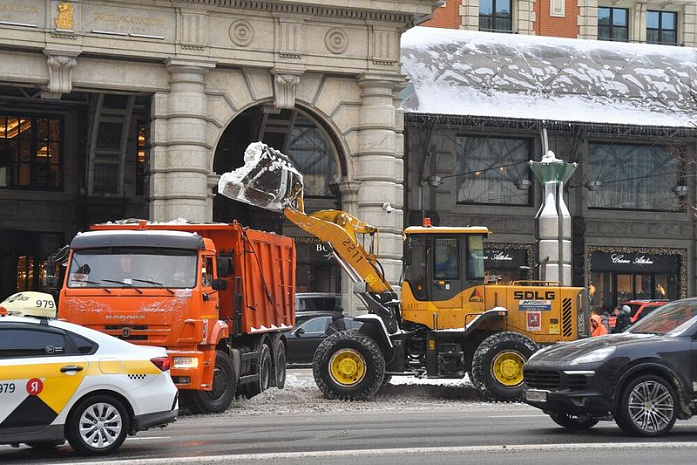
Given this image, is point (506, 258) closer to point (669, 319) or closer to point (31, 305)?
point (31, 305)

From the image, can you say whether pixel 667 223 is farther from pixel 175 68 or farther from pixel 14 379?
pixel 14 379

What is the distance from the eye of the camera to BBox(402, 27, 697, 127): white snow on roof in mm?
39469

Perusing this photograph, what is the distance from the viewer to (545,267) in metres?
32.7

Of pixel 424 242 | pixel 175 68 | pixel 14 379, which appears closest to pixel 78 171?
pixel 175 68

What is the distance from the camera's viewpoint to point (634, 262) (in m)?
45.5

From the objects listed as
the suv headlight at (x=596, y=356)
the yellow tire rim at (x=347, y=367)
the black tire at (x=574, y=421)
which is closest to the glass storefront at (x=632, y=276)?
the yellow tire rim at (x=347, y=367)

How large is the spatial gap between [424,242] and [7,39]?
11534 mm

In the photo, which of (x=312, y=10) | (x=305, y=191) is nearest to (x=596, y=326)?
(x=312, y=10)

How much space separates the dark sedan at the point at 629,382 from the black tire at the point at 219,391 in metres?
5.85

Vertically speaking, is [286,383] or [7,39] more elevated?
[7,39]

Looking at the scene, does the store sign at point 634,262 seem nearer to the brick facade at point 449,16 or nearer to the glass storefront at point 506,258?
the glass storefront at point 506,258

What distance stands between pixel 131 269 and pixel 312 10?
14453 mm

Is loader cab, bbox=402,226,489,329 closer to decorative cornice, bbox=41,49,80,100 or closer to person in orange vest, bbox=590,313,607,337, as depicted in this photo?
person in orange vest, bbox=590,313,607,337

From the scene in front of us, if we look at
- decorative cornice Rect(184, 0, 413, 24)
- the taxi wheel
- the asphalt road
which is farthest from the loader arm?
the taxi wheel
